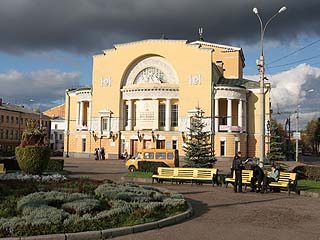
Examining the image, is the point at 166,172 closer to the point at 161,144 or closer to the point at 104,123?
the point at 161,144

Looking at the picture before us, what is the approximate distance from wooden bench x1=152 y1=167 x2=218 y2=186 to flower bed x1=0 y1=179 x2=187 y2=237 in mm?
8507

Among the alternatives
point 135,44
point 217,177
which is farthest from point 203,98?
point 217,177

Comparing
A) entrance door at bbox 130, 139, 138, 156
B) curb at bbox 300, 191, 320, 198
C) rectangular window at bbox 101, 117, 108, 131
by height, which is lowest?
curb at bbox 300, 191, 320, 198

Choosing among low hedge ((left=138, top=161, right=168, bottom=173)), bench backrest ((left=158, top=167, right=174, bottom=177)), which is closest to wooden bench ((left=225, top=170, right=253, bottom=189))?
A: bench backrest ((left=158, top=167, right=174, bottom=177))

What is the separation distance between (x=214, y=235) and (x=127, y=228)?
1.91 metres

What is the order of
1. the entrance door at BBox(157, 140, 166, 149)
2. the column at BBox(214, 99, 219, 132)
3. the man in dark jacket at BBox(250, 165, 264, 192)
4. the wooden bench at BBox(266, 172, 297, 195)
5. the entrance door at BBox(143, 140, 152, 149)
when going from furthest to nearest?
the entrance door at BBox(143, 140, 152, 149) < the entrance door at BBox(157, 140, 166, 149) < the column at BBox(214, 99, 219, 132) < the man in dark jacket at BBox(250, 165, 264, 192) < the wooden bench at BBox(266, 172, 297, 195)

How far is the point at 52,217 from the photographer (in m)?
8.83

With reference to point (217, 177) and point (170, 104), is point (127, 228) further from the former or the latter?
point (170, 104)

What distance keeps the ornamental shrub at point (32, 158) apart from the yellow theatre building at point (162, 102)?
36.5 m

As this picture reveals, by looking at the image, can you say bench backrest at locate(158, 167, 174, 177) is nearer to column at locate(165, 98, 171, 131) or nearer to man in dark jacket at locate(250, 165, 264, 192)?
man in dark jacket at locate(250, 165, 264, 192)

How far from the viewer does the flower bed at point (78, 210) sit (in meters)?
8.38

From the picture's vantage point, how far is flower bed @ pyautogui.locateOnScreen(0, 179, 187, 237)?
838cm

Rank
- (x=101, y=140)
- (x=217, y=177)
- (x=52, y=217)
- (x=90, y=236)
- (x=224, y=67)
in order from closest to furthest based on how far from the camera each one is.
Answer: (x=90, y=236) → (x=52, y=217) → (x=217, y=177) → (x=101, y=140) → (x=224, y=67)

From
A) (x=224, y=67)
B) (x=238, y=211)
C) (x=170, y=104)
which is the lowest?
(x=238, y=211)
